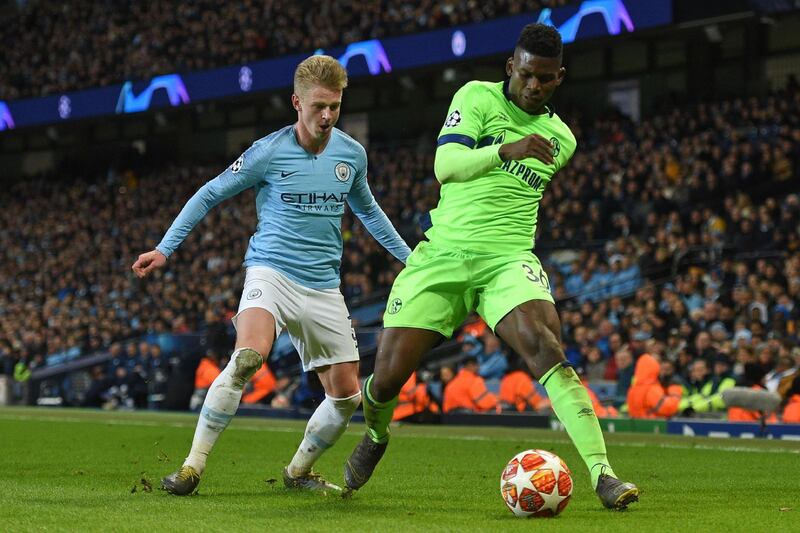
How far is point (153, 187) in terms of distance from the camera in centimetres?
3684

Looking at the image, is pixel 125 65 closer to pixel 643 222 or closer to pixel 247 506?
pixel 643 222

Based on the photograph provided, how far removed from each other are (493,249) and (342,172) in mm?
1235

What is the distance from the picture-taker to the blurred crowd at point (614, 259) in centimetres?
1732

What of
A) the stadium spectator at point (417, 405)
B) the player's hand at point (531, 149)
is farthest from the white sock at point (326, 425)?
the stadium spectator at point (417, 405)

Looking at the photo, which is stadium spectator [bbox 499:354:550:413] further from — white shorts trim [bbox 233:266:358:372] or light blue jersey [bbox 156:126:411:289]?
light blue jersey [bbox 156:126:411:289]

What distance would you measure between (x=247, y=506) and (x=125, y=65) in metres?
30.3

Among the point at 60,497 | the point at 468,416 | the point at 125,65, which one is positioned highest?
the point at 125,65

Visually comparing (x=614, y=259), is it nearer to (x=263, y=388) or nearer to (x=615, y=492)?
(x=263, y=388)

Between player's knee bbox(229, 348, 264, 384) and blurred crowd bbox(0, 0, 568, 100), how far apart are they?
19328mm

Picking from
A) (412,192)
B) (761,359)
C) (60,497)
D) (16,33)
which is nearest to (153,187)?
(16,33)

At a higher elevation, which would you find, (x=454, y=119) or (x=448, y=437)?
(x=454, y=119)

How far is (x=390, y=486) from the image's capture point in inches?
310

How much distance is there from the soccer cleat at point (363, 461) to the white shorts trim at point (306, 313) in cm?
55

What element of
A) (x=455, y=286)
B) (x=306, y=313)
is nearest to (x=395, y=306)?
(x=455, y=286)
